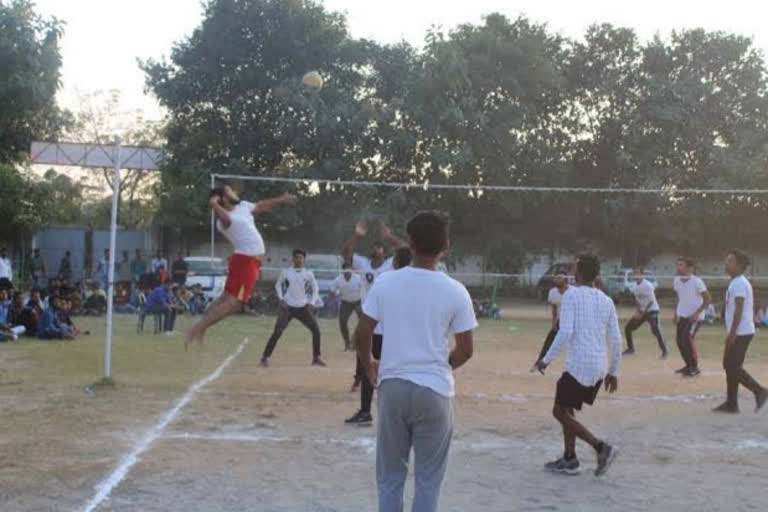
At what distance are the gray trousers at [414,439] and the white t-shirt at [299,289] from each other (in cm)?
910

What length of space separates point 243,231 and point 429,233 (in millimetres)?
4585

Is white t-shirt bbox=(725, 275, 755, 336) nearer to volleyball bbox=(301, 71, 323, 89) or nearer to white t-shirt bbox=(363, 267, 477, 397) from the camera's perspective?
white t-shirt bbox=(363, 267, 477, 397)

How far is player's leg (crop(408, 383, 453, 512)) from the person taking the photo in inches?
161

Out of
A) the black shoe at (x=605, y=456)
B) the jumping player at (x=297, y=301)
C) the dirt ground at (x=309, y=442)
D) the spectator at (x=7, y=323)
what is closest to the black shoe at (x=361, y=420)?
the dirt ground at (x=309, y=442)

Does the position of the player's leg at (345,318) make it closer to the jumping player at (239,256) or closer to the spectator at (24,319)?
the spectator at (24,319)

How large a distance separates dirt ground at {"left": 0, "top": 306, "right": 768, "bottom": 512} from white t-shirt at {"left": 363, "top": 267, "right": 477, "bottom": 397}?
1.82 meters

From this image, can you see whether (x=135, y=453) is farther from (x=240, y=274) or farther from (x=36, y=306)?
(x=36, y=306)

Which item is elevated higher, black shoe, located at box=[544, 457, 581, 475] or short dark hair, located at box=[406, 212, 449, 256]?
short dark hair, located at box=[406, 212, 449, 256]

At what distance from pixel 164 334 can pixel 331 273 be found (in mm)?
9441

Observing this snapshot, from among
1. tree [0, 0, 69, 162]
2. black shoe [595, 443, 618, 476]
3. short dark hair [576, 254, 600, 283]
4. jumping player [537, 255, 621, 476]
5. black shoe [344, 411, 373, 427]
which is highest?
tree [0, 0, 69, 162]

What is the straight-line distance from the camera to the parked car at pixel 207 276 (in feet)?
86.2

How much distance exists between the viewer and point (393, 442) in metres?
4.15

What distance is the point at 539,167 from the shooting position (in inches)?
1334

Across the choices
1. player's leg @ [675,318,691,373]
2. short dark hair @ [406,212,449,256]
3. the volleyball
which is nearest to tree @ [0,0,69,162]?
the volleyball
